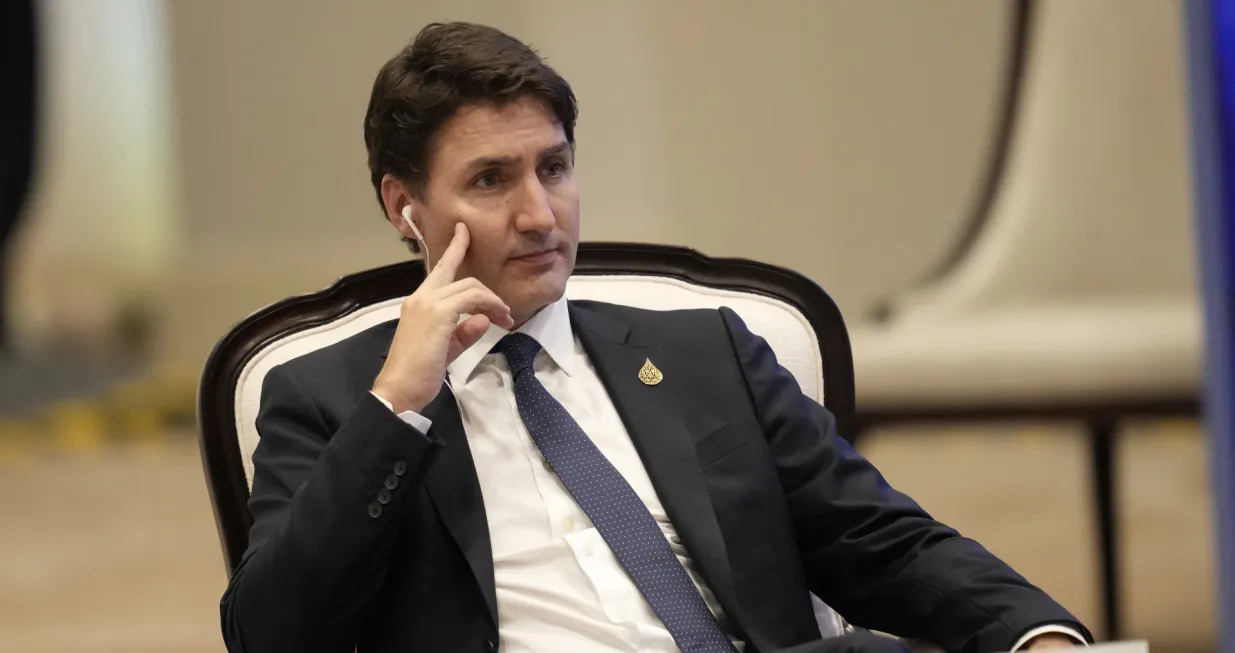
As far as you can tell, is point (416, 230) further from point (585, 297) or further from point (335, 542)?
point (335, 542)

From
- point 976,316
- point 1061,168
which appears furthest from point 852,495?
point 1061,168

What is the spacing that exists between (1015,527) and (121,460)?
13.1 ft

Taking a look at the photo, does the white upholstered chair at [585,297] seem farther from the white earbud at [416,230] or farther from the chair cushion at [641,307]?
the white earbud at [416,230]

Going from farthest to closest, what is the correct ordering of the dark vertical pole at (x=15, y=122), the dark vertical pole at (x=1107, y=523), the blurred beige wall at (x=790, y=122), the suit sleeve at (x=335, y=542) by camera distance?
1. the dark vertical pole at (x=15, y=122)
2. the blurred beige wall at (x=790, y=122)
3. the dark vertical pole at (x=1107, y=523)
4. the suit sleeve at (x=335, y=542)

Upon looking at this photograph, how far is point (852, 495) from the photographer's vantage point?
164 centimetres

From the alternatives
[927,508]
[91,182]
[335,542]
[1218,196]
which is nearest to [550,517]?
[335,542]

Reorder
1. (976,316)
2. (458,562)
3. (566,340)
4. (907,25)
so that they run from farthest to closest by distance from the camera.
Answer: (907,25) < (976,316) < (566,340) < (458,562)

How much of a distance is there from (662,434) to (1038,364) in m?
1.70

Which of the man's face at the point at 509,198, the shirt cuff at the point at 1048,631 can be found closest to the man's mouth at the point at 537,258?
the man's face at the point at 509,198

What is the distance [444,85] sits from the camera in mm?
1621

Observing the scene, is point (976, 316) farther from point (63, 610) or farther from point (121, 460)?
point (121, 460)

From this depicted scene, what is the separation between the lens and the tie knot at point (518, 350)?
1.68 meters

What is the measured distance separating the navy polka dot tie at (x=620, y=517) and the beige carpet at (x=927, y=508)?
2.04m

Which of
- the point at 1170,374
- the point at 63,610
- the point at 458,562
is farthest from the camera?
the point at 63,610
